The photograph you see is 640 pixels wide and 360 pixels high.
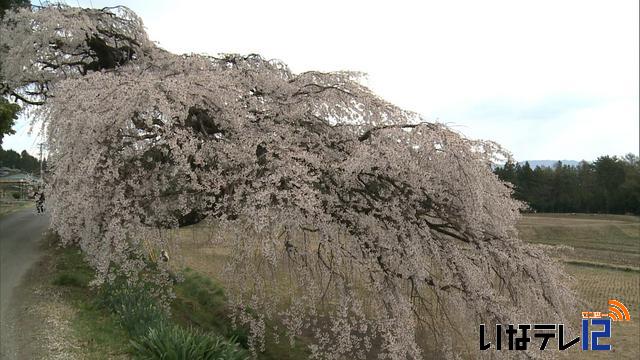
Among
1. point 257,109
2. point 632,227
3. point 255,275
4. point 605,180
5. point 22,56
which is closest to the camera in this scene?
point 255,275

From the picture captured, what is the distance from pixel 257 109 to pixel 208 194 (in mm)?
2053

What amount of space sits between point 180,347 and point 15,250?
8.90 metres

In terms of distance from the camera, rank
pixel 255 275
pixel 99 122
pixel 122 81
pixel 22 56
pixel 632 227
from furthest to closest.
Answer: pixel 632 227 → pixel 22 56 → pixel 122 81 → pixel 255 275 → pixel 99 122

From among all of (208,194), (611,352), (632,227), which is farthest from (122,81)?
(632,227)

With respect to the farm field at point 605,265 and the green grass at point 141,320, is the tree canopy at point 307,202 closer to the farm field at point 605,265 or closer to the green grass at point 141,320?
the green grass at point 141,320

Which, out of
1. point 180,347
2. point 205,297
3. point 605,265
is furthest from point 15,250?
point 605,265

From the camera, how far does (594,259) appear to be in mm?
27219

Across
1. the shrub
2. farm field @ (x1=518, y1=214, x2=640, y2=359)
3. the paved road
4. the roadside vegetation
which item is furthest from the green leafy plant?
farm field @ (x1=518, y1=214, x2=640, y2=359)

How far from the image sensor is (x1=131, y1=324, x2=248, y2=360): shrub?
5.77 m

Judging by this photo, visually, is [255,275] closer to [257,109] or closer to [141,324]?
[141,324]

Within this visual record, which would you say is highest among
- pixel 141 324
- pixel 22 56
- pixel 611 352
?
pixel 22 56

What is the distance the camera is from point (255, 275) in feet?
22.2

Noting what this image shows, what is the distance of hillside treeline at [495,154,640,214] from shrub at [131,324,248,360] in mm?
60781

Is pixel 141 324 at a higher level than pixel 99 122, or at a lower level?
lower
